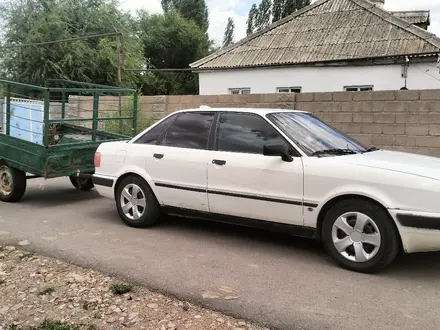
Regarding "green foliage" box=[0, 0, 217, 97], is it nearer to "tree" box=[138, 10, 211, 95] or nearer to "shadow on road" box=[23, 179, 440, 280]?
"tree" box=[138, 10, 211, 95]

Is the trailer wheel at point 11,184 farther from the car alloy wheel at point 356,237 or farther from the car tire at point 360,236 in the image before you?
the car alloy wheel at point 356,237

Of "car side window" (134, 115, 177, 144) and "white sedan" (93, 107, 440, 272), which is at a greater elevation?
"car side window" (134, 115, 177, 144)

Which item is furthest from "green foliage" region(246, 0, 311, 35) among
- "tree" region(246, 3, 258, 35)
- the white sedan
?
the white sedan

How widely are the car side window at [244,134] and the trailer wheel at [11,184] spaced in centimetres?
378

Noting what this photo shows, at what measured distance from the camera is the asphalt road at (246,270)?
3.58m

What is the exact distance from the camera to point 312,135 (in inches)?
205

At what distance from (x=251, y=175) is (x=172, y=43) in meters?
40.8

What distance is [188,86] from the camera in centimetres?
4134

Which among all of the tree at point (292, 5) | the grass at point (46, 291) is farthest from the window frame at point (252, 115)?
the tree at point (292, 5)

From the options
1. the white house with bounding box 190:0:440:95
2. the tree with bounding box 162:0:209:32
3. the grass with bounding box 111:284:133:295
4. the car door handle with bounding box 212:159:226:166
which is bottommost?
the grass with bounding box 111:284:133:295

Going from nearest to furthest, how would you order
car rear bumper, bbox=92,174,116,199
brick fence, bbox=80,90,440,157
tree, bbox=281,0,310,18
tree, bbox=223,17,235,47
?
car rear bumper, bbox=92,174,116,199 → brick fence, bbox=80,90,440,157 → tree, bbox=281,0,310,18 → tree, bbox=223,17,235,47

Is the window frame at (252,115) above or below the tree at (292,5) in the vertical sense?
below

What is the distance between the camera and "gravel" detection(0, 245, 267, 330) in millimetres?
3414

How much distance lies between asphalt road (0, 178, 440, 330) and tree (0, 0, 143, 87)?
21.1 meters
